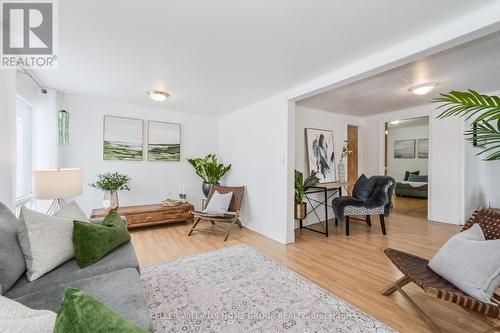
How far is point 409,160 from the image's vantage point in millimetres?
7781

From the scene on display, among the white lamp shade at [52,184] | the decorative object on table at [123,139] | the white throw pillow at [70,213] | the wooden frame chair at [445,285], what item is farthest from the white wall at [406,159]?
the white lamp shade at [52,184]

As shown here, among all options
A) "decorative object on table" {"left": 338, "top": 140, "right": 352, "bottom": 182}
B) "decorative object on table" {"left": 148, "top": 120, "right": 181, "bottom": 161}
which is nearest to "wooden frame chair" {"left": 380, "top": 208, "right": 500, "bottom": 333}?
"decorative object on table" {"left": 338, "top": 140, "right": 352, "bottom": 182}

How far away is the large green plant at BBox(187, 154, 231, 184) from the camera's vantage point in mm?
4453

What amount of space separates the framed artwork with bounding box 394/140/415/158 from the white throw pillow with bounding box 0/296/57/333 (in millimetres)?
9431

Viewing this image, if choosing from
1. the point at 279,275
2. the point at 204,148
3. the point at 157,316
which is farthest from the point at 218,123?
the point at 157,316

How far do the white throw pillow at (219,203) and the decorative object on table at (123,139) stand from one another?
1628 millimetres

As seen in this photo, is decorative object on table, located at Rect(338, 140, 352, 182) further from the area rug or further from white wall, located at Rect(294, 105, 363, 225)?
the area rug

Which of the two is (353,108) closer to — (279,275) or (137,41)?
(279,275)

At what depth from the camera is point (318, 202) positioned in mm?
4410

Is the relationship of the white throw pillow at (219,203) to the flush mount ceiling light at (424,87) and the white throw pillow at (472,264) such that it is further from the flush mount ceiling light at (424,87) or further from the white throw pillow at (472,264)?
the flush mount ceiling light at (424,87)

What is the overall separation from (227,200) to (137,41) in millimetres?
2598

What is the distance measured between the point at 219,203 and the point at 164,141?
1.76 metres

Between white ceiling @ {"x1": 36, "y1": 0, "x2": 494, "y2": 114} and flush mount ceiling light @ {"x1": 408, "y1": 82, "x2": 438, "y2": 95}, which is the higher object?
white ceiling @ {"x1": 36, "y1": 0, "x2": 494, "y2": 114}

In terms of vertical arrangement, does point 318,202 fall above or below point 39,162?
below
